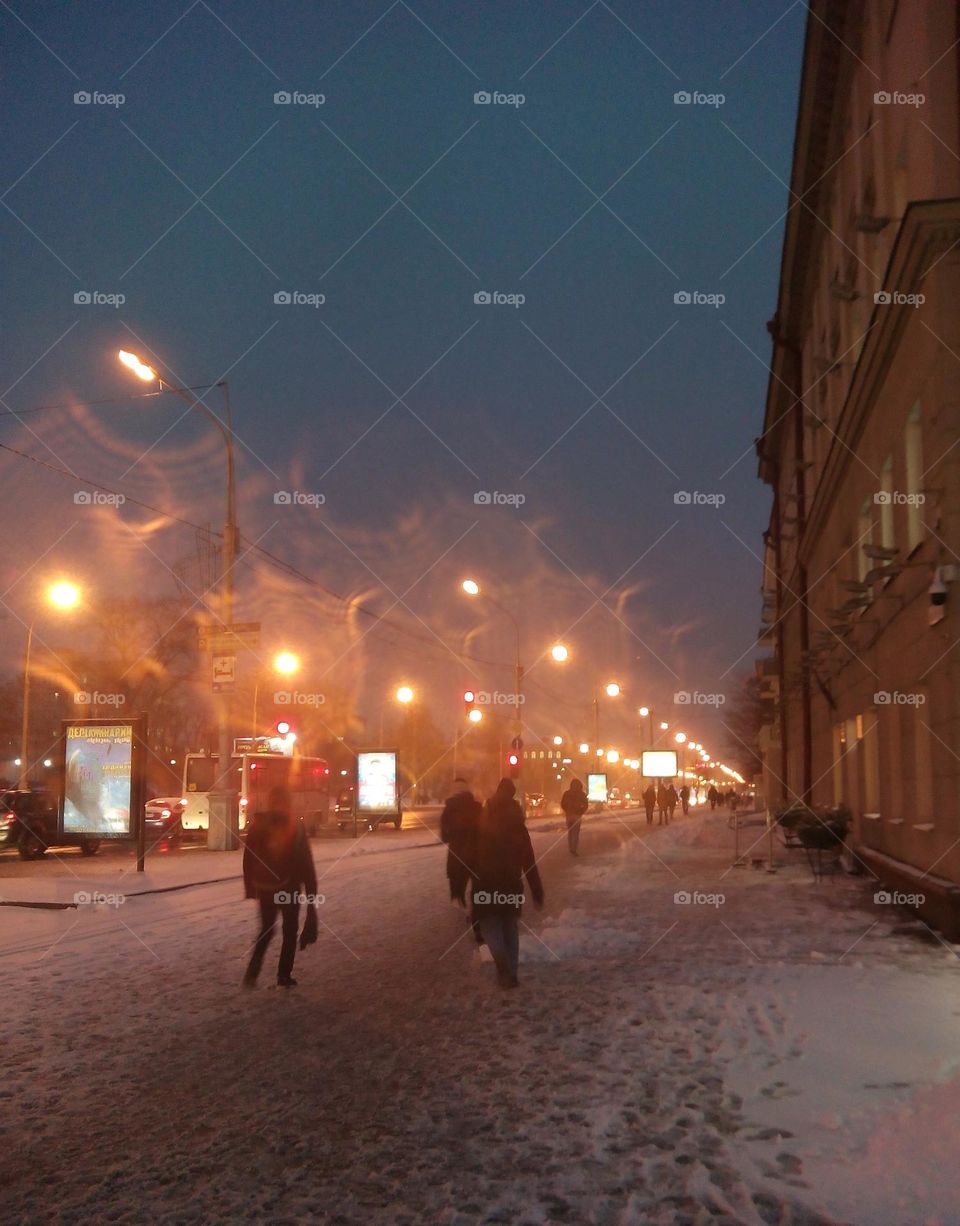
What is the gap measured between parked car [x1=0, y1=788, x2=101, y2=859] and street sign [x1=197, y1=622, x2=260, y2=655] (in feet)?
22.1

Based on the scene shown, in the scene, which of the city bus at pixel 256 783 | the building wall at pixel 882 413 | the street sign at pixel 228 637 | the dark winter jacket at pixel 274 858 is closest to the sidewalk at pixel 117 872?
the city bus at pixel 256 783

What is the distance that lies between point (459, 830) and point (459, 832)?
0.08 ft

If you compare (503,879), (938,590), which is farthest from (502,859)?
(938,590)

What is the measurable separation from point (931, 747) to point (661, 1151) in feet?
32.9

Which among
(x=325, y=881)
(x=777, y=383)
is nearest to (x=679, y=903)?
(x=325, y=881)

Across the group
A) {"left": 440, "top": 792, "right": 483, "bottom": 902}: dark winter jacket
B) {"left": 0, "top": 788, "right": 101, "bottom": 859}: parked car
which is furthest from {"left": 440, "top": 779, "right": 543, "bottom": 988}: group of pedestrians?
{"left": 0, "top": 788, "right": 101, "bottom": 859}: parked car

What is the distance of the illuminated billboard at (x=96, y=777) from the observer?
67.2 feet

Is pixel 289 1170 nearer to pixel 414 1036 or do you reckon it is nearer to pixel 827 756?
pixel 414 1036

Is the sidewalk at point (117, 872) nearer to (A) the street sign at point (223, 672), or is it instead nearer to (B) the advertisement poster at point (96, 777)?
(B) the advertisement poster at point (96, 777)

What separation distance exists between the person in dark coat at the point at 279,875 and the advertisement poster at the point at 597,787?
162 feet

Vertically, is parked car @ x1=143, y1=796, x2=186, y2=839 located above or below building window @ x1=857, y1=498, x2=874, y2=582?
below

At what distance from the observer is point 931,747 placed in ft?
47.0

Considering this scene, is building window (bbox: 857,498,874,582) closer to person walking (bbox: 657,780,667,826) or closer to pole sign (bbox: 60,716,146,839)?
pole sign (bbox: 60,716,146,839)

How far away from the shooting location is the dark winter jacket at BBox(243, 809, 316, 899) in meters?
9.91
